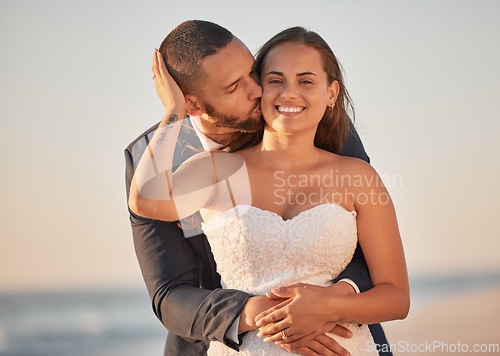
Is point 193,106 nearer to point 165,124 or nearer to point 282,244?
point 165,124

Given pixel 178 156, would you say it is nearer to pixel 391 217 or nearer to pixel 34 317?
pixel 391 217


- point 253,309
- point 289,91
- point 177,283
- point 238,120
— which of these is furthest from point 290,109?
point 177,283

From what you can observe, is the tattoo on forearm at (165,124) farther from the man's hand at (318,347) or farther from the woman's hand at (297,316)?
the man's hand at (318,347)

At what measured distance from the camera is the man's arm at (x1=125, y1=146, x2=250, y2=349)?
9.94 feet

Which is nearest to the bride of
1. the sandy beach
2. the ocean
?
the sandy beach

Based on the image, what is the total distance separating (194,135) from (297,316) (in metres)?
1.29

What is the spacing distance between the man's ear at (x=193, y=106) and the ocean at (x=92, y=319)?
7.96m

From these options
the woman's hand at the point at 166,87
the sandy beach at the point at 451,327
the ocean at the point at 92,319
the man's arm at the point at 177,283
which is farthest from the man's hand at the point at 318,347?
the ocean at the point at 92,319

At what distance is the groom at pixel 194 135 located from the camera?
3.36 metres

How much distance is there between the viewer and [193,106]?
362 centimetres

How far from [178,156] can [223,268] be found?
0.67 m

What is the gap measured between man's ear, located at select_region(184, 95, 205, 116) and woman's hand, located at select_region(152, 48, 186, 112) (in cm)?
16

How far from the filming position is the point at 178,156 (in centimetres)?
344

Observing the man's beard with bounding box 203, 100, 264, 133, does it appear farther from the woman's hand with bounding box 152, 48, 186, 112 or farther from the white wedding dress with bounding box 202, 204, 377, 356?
the white wedding dress with bounding box 202, 204, 377, 356
